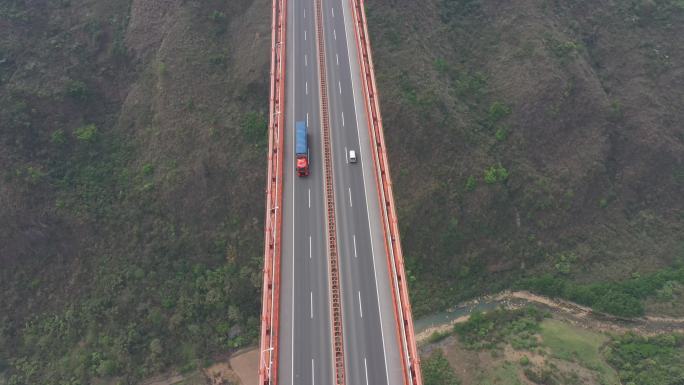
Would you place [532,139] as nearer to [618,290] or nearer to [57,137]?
[618,290]

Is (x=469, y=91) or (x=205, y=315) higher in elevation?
(x=469, y=91)

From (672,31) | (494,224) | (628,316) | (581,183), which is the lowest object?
(628,316)

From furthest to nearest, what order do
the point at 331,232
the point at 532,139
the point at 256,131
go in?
the point at 532,139, the point at 256,131, the point at 331,232

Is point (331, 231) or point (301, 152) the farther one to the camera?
point (301, 152)

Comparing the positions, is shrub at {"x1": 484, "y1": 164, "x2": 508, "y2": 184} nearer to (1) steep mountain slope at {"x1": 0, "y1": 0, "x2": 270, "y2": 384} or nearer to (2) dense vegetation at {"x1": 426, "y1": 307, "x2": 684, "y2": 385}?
(2) dense vegetation at {"x1": 426, "y1": 307, "x2": 684, "y2": 385}

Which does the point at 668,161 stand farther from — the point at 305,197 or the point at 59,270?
the point at 59,270

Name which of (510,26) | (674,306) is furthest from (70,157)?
(674,306)

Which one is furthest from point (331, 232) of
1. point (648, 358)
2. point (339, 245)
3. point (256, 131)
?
point (648, 358)

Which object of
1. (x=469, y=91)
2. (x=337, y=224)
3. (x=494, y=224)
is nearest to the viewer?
(x=337, y=224)
